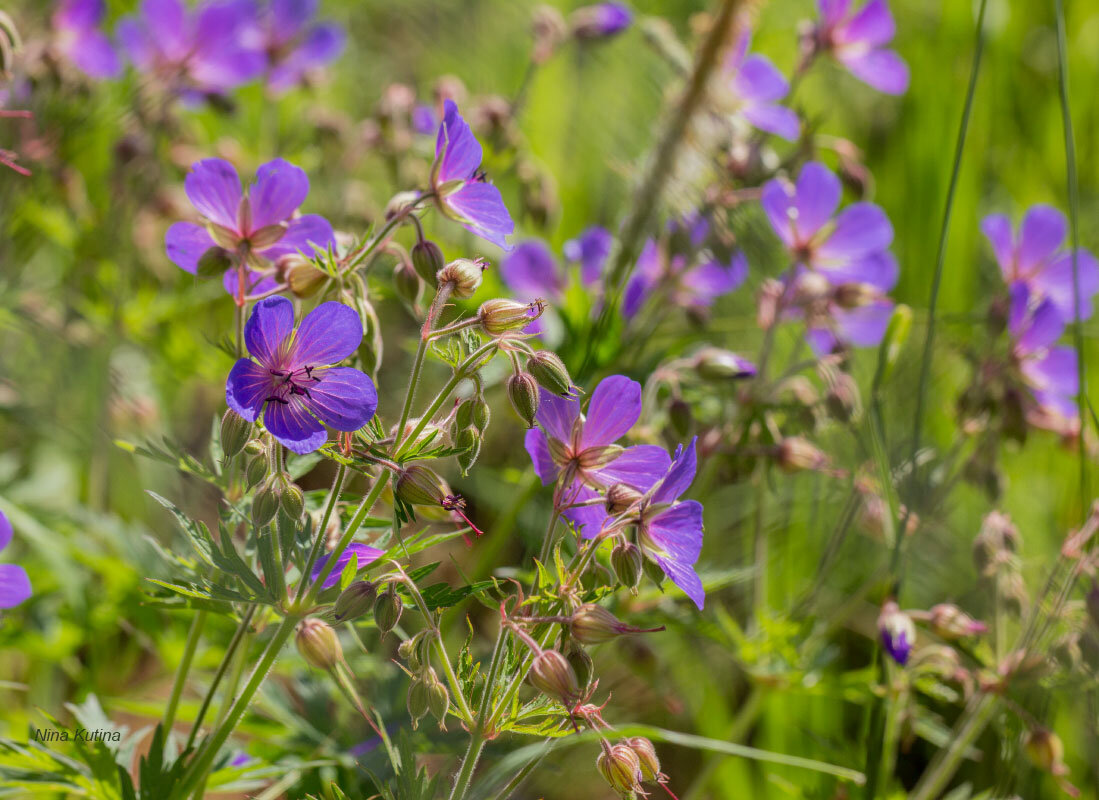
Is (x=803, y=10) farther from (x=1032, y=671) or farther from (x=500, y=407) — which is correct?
(x=1032, y=671)

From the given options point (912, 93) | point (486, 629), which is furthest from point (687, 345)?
point (912, 93)

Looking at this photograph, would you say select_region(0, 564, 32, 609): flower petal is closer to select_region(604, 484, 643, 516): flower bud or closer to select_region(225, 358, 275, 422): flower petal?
select_region(225, 358, 275, 422): flower petal

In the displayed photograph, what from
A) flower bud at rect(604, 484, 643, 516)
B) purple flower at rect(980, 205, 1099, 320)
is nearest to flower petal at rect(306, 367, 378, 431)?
flower bud at rect(604, 484, 643, 516)

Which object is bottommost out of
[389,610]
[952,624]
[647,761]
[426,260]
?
[952,624]

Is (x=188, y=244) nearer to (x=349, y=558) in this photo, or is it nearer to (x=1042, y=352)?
(x=349, y=558)

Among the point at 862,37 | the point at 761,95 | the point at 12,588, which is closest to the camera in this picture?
the point at 12,588

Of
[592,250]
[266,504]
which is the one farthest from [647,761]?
[592,250]
